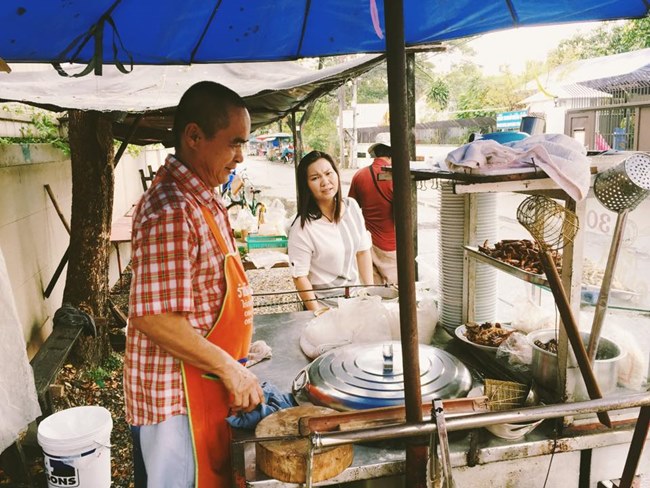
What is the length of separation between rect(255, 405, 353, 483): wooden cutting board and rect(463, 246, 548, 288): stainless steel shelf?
909mm

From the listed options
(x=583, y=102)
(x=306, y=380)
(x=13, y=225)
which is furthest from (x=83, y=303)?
(x=583, y=102)

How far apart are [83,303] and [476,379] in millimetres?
4663

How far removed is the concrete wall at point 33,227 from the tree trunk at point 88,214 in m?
0.36

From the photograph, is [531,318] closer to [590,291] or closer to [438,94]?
[590,291]

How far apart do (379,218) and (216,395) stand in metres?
3.78

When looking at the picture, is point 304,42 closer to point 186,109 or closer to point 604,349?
point 186,109

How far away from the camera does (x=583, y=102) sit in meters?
22.5

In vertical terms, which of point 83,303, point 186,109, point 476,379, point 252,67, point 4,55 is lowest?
point 83,303

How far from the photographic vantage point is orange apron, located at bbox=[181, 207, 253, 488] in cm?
163

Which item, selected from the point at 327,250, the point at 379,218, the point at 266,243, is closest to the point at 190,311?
the point at 327,250

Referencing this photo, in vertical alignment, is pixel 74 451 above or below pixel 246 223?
below

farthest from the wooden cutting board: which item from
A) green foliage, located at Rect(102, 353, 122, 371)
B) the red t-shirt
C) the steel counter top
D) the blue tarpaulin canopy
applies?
green foliage, located at Rect(102, 353, 122, 371)

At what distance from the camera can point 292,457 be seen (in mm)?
1312

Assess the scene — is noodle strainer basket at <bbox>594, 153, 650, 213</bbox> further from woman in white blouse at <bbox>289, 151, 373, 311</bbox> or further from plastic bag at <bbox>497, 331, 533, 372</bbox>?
woman in white blouse at <bbox>289, 151, 373, 311</bbox>
